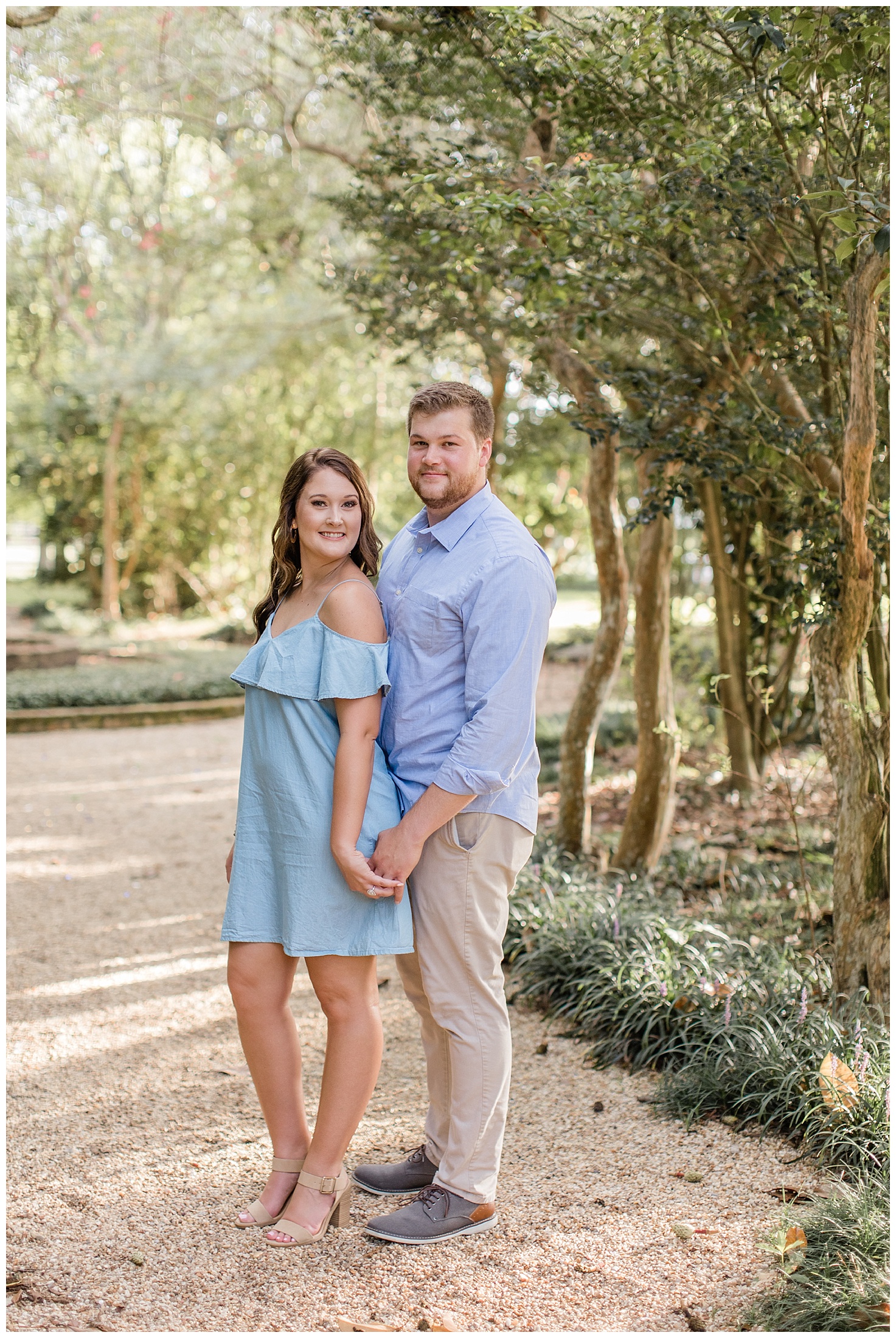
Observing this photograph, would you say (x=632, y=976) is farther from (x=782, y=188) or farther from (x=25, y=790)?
(x=25, y=790)

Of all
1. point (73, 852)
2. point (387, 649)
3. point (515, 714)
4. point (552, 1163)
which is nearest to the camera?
point (515, 714)

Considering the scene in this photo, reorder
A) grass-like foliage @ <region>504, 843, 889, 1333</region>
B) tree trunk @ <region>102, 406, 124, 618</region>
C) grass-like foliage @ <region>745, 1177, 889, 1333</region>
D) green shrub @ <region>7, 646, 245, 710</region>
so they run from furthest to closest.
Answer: tree trunk @ <region>102, 406, 124, 618</region> → green shrub @ <region>7, 646, 245, 710</region> → grass-like foliage @ <region>504, 843, 889, 1333</region> → grass-like foliage @ <region>745, 1177, 889, 1333</region>

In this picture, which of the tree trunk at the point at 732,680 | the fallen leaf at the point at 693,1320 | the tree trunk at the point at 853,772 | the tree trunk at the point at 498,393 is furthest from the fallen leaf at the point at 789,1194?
the tree trunk at the point at 498,393

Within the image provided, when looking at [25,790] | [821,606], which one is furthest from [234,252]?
[821,606]

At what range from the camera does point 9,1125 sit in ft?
9.80

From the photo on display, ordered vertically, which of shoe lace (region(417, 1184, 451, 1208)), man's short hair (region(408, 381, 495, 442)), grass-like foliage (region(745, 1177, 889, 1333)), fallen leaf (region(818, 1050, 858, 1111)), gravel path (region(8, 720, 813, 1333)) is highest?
man's short hair (region(408, 381, 495, 442))

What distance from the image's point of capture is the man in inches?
85.9

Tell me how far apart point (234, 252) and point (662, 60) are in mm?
7716

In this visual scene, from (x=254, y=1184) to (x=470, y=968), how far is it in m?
0.91

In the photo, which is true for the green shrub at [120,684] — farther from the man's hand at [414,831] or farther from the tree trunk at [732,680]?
the man's hand at [414,831]

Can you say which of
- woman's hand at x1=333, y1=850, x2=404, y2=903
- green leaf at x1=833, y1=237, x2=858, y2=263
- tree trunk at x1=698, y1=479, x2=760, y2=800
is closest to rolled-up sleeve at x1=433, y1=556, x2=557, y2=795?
woman's hand at x1=333, y1=850, x2=404, y2=903

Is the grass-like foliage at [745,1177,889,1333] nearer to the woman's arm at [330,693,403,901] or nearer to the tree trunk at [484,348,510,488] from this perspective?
the woman's arm at [330,693,403,901]

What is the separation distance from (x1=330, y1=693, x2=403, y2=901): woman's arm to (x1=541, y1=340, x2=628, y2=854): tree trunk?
9.09 ft

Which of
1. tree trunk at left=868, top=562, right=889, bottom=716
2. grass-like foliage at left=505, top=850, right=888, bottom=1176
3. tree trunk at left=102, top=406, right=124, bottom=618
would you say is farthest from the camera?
tree trunk at left=102, top=406, right=124, bottom=618
